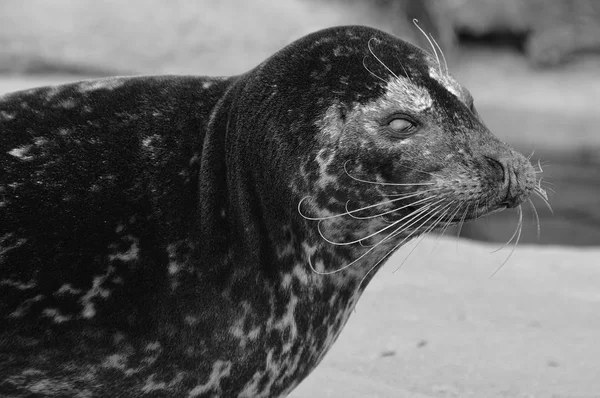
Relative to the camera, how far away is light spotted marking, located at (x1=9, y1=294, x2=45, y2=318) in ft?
9.30

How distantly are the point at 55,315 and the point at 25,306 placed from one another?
0.31ft

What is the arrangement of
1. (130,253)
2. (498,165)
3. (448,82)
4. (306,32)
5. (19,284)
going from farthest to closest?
1. (306,32)
2. (448,82)
3. (498,165)
4. (130,253)
5. (19,284)

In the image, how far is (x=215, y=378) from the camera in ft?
10.0

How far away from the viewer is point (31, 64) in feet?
42.4

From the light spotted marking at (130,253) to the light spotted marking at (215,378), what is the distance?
1.44 feet

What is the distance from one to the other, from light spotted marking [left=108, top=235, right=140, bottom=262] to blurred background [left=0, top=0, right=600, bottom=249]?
24.4 feet

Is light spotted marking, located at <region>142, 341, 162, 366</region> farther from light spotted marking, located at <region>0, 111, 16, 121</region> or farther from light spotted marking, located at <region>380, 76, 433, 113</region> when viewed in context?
light spotted marking, located at <region>380, 76, 433, 113</region>

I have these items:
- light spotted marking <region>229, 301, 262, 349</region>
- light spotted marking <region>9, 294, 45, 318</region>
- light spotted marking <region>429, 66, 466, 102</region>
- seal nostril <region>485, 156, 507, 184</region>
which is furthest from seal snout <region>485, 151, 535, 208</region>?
light spotted marking <region>9, 294, 45, 318</region>

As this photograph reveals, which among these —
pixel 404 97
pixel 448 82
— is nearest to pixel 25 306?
pixel 404 97

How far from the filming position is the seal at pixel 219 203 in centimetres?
Result: 289

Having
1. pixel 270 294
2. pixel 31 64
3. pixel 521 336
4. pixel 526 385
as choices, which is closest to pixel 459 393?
pixel 526 385

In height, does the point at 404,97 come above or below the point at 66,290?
above

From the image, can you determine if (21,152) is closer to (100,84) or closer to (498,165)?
(100,84)

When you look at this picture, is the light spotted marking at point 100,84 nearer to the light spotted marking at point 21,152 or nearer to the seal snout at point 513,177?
the light spotted marking at point 21,152
